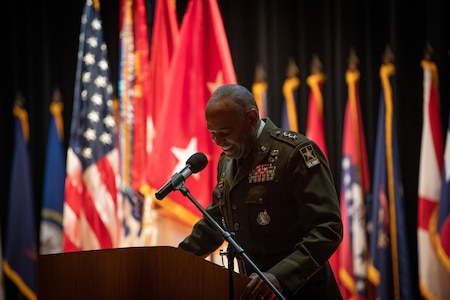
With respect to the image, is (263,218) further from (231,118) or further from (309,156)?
(231,118)

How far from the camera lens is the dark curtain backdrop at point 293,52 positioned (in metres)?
4.28

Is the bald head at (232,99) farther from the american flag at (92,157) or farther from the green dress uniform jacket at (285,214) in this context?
the american flag at (92,157)

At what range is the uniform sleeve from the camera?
221cm

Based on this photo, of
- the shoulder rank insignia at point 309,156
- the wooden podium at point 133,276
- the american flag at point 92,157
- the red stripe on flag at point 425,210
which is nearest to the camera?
the wooden podium at point 133,276

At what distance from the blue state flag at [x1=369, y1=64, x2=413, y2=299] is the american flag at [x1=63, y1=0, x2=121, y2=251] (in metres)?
1.84

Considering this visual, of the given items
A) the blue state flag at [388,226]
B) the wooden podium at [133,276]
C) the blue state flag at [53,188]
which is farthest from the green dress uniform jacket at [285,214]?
the blue state flag at [53,188]

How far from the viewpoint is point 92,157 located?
4.52 metres

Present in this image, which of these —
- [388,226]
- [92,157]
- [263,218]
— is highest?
[92,157]

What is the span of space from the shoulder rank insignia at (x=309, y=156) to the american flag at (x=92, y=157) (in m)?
2.39

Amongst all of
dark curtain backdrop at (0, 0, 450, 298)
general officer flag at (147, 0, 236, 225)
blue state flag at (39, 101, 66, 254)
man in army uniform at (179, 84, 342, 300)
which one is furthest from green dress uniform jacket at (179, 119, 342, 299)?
blue state flag at (39, 101, 66, 254)

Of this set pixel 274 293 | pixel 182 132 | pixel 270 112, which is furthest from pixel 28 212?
pixel 274 293

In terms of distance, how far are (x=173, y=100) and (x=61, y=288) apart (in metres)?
2.45

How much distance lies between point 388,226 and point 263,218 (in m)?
1.99

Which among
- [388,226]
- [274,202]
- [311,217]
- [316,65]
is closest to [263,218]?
[274,202]
